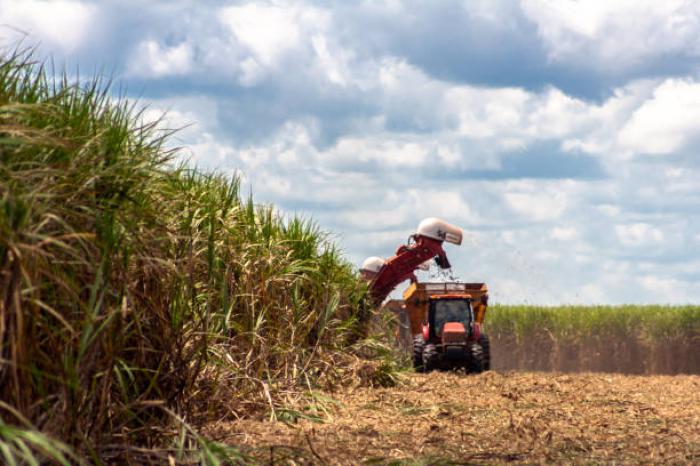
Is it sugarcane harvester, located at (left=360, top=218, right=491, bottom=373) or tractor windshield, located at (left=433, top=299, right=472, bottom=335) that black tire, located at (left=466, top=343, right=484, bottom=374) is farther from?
tractor windshield, located at (left=433, top=299, right=472, bottom=335)

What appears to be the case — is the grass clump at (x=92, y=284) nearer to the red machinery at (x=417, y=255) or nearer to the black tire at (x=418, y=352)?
the red machinery at (x=417, y=255)

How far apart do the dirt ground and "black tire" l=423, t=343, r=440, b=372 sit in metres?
3.62

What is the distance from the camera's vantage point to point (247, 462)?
4.89 meters

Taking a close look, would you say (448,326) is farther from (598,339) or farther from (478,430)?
(598,339)

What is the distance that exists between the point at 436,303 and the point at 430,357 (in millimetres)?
1455

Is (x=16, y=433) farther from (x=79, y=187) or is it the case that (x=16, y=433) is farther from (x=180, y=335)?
(x=180, y=335)

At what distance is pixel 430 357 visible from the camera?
15.5m

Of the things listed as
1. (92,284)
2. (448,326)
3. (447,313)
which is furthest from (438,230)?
(92,284)

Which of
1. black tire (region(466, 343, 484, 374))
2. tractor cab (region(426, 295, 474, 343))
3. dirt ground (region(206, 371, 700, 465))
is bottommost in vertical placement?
dirt ground (region(206, 371, 700, 465))

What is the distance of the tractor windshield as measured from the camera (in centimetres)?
1647

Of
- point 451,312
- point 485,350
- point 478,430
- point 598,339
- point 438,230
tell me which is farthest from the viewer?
point 598,339

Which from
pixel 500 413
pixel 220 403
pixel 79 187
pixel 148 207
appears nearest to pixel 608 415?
pixel 500 413

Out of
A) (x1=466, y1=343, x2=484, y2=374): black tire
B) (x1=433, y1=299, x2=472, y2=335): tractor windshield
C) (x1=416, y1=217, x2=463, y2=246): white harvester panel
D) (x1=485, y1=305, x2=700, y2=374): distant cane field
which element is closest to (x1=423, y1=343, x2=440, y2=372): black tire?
(x1=466, y1=343, x2=484, y2=374): black tire

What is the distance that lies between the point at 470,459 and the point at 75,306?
9.78ft
